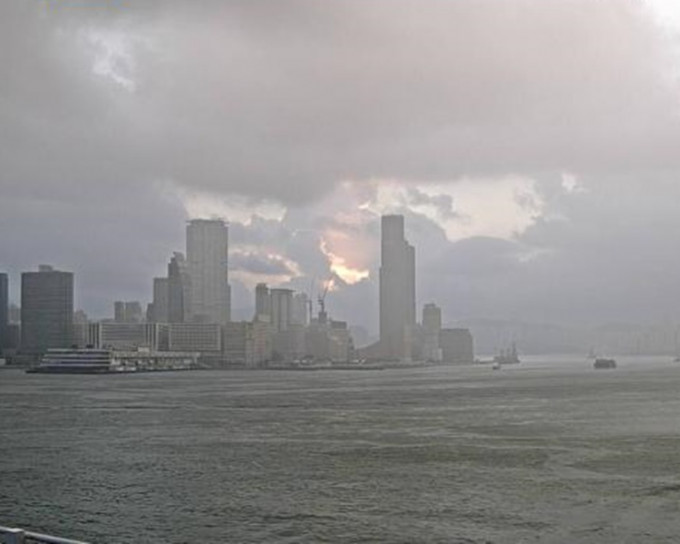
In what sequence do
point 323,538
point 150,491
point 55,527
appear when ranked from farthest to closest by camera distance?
point 150,491
point 55,527
point 323,538

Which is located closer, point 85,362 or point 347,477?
point 347,477

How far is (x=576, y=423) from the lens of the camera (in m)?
50.4

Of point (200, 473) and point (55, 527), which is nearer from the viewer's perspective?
point (55, 527)

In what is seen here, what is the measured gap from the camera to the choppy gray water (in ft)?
74.0

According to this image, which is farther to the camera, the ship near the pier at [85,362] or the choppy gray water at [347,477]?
the ship near the pier at [85,362]

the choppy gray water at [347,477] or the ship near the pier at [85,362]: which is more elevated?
the choppy gray water at [347,477]

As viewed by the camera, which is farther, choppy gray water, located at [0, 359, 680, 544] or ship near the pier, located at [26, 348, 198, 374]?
ship near the pier, located at [26, 348, 198, 374]

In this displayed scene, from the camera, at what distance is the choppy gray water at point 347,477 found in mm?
22562

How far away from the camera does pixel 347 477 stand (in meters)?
30.4

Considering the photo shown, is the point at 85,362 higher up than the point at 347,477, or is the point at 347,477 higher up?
the point at 347,477

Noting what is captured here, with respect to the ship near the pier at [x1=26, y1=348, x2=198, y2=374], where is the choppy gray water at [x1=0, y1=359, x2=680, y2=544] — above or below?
above

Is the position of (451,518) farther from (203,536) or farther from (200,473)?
(200,473)

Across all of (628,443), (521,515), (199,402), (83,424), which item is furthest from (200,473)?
(199,402)

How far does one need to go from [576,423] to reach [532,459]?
55.2 feet
